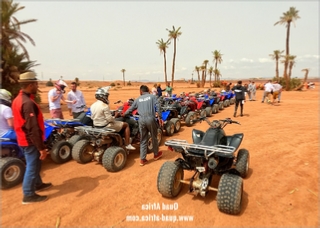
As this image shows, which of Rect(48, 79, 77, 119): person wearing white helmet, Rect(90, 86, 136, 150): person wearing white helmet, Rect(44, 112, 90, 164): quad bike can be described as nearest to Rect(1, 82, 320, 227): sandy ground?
Rect(44, 112, 90, 164): quad bike

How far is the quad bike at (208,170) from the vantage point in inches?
114

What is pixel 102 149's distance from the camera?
4.79 metres

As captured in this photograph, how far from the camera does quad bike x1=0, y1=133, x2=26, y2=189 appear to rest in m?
3.69

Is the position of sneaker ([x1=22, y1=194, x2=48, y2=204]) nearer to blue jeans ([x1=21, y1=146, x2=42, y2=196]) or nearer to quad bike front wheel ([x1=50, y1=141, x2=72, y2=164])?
blue jeans ([x1=21, y1=146, x2=42, y2=196])

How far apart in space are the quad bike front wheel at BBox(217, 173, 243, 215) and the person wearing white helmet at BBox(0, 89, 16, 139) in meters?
3.95

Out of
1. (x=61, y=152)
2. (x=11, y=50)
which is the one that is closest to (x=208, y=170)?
(x=61, y=152)

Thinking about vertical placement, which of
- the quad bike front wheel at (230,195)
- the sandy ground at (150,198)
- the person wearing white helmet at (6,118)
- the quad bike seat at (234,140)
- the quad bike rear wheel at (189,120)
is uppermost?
the person wearing white helmet at (6,118)

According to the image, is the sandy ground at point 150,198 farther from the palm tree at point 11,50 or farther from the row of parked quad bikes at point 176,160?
the palm tree at point 11,50

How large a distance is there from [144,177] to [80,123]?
8.25 ft

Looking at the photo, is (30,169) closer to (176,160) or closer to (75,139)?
(75,139)

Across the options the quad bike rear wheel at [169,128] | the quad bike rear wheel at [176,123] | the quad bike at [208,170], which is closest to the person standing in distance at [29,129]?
the quad bike at [208,170]

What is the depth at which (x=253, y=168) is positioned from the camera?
14.7ft

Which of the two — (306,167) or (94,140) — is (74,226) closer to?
(94,140)

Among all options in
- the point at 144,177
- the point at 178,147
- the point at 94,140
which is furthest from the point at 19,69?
the point at 178,147
